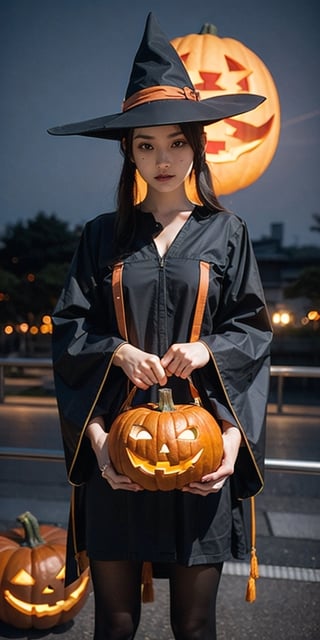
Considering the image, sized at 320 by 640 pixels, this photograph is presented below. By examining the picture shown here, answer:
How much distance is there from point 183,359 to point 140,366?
0.28 ft

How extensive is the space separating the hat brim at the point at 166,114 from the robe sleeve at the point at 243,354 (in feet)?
0.84

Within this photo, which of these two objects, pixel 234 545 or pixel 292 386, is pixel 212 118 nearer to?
pixel 234 545

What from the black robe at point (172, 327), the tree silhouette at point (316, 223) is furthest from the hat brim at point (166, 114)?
the tree silhouette at point (316, 223)

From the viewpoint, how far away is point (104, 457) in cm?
121

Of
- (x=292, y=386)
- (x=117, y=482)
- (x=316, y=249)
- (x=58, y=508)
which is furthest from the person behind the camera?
(x=292, y=386)

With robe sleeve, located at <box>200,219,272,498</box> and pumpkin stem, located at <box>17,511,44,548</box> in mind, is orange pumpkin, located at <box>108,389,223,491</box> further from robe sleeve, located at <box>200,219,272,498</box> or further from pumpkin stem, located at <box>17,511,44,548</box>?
pumpkin stem, located at <box>17,511,44,548</box>

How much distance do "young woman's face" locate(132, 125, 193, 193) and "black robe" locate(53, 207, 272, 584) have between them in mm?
104

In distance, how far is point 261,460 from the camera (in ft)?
4.23

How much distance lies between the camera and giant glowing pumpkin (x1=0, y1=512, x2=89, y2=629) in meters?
1.98

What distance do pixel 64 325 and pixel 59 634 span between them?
1250 millimetres

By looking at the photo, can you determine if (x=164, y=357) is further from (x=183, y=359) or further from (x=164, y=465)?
(x=164, y=465)

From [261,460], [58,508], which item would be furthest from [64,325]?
[58,508]

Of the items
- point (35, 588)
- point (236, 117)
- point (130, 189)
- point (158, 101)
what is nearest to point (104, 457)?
point (130, 189)

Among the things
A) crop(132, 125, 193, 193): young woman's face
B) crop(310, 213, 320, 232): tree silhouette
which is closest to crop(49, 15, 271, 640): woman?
crop(132, 125, 193, 193): young woman's face
